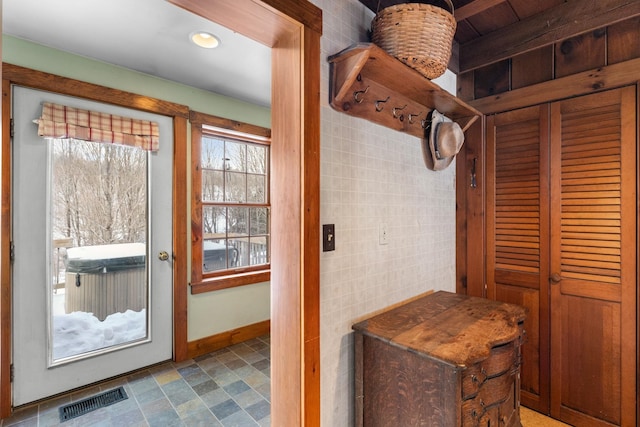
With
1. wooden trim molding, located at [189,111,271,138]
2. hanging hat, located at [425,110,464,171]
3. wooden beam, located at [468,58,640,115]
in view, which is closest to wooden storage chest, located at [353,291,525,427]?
hanging hat, located at [425,110,464,171]

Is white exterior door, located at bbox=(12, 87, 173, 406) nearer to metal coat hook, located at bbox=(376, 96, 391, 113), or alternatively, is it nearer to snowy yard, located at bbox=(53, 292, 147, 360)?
snowy yard, located at bbox=(53, 292, 147, 360)

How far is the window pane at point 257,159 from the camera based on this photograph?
332 cm

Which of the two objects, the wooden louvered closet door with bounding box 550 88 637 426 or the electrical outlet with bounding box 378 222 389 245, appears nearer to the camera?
the electrical outlet with bounding box 378 222 389 245

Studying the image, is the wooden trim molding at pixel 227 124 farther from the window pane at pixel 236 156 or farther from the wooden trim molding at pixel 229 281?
the wooden trim molding at pixel 229 281

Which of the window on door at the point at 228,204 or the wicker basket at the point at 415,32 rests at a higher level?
the wicker basket at the point at 415,32

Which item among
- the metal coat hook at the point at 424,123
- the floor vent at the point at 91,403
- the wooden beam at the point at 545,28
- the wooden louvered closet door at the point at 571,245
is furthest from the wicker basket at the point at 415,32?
the floor vent at the point at 91,403

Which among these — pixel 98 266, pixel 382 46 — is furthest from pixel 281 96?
pixel 98 266

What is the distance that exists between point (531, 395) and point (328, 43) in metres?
2.42

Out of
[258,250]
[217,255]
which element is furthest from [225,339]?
[258,250]

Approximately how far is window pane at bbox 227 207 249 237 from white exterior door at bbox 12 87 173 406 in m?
0.59

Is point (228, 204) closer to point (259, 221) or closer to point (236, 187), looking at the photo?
point (236, 187)

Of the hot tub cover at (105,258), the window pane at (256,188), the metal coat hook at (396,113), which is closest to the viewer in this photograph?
the metal coat hook at (396,113)

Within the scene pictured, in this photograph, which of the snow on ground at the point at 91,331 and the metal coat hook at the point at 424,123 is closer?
the metal coat hook at the point at 424,123

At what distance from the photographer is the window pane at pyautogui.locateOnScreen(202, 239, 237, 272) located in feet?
9.86
